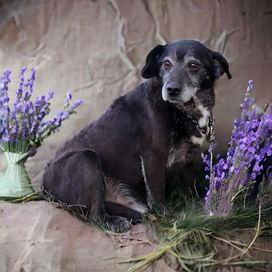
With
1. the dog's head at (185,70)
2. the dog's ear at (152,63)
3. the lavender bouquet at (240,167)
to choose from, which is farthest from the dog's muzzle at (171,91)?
the lavender bouquet at (240,167)

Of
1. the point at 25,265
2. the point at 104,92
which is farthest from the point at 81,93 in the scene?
the point at 25,265

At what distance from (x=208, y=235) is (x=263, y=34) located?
7.64 feet

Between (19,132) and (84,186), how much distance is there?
72cm

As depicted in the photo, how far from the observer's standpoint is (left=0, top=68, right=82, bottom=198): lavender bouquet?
4.16 metres

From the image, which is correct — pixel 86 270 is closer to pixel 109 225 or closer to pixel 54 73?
pixel 109 225

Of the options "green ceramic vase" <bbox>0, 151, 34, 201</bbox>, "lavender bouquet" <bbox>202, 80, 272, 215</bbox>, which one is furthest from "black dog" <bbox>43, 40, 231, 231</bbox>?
"lavender bouquet" <bbox>202, 80, 272, 215</bbox>

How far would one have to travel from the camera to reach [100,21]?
5199mm

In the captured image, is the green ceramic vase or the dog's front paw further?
the green ceramic vase

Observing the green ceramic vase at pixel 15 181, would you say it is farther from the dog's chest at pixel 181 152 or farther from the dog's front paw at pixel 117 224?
the dog's chest at pixel 181 152

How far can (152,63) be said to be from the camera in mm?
4137

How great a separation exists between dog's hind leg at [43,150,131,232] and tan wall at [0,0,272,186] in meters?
1.00

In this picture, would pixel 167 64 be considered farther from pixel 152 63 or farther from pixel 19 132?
pixel 19 132

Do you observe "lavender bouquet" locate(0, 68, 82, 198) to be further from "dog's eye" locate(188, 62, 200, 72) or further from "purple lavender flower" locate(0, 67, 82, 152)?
"dog's eye" locate(188, 62, 200, 72)

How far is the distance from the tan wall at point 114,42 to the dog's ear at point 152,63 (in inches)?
36.3
